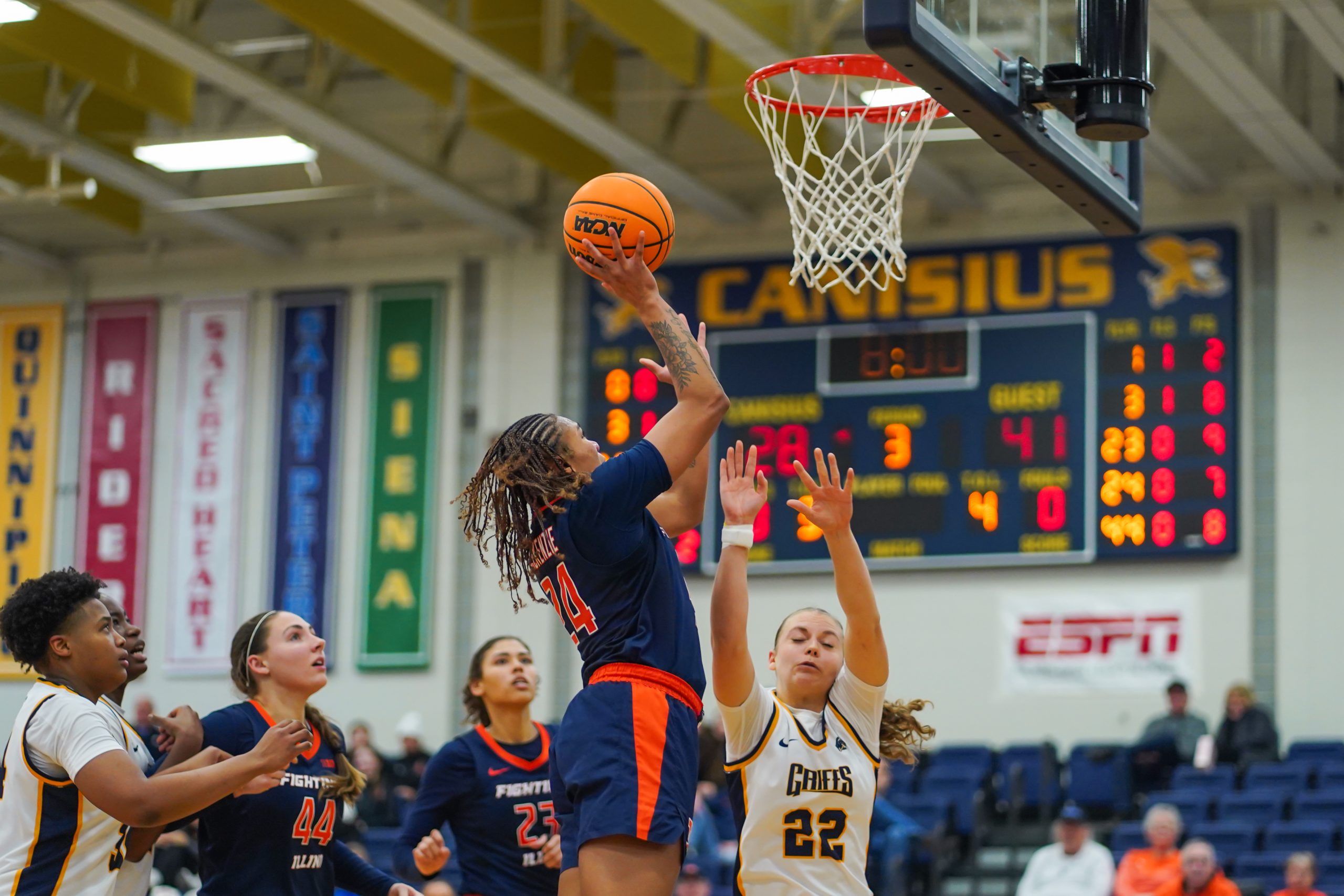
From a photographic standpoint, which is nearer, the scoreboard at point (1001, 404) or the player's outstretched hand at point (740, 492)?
the player's outstretched hand at point (740, 492)

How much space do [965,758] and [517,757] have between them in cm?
894

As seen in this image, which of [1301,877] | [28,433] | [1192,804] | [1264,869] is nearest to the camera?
[1301,877]

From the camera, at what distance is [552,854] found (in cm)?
609

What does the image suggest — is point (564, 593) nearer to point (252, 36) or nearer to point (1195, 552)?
point (1195, 552)

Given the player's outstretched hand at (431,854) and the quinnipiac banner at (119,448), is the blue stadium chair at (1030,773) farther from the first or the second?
the quinnipiac banner at (119,448)

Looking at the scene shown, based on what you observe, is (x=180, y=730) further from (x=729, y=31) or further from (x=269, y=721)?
(x=729, y=31)

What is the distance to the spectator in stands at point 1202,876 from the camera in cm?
1062

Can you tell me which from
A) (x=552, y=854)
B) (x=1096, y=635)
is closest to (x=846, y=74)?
(x=552, y=854)

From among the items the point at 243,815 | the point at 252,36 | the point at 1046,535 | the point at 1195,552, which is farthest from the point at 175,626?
the point at 243,815

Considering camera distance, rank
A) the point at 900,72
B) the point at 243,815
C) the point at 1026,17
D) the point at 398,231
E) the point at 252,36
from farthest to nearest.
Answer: the point at 398,231
the point at 252,36
the point at 1026,17
the point at 900,72
the point at 243,815

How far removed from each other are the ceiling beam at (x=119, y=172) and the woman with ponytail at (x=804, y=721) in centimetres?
1191

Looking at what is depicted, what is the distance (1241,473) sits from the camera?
49.4ft

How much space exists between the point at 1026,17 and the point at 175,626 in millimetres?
13584

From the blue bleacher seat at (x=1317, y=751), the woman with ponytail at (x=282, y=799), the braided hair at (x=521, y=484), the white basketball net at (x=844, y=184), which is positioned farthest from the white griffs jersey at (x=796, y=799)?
the blue bleacher seat at (x=1317, y=751)
